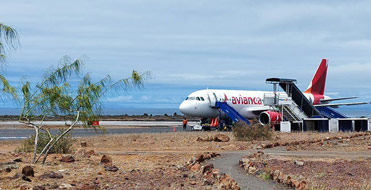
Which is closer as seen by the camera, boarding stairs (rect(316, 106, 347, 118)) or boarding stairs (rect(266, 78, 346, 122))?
boarding stairs (rect(266, 78, 346, 122))

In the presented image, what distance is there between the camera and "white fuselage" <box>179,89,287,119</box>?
1967 inches

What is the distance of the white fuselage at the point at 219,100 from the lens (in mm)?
49969

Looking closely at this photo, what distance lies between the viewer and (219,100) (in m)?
51.1

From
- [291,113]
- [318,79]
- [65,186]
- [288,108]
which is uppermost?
[318,79]

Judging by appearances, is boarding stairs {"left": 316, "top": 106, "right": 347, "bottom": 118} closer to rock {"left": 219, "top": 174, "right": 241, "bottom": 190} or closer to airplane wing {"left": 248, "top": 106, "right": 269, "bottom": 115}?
airplane wing {"left": 248, "top": 106, "right": 269, "bottom": 115}

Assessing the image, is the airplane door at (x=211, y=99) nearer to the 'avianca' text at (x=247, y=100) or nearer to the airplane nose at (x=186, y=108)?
the airplane nose at (x=186, y=108)

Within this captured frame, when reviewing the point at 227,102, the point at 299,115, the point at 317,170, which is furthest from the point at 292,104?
the point at 317,170

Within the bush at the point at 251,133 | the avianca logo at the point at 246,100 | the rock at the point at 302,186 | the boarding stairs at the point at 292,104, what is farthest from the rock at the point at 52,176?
the avianca logo at the point at 246,100

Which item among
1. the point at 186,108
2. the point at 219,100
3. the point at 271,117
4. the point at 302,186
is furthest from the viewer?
the point at 219,100

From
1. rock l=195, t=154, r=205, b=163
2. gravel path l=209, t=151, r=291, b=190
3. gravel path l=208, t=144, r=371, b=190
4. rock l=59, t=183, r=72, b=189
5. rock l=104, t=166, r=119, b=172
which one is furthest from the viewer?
rock l=195, t=154, r=205, b=163

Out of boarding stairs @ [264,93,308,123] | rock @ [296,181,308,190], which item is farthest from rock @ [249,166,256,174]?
boarding stairs @ [264,93,308,123]

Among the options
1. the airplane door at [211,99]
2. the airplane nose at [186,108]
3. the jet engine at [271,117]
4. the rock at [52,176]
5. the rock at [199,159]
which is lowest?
the rock at [52,176]

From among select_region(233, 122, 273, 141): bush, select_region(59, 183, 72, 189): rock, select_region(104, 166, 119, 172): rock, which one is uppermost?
select_region(233, 122, 273, 141): bush

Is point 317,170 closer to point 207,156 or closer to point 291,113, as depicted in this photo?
point 207,156
